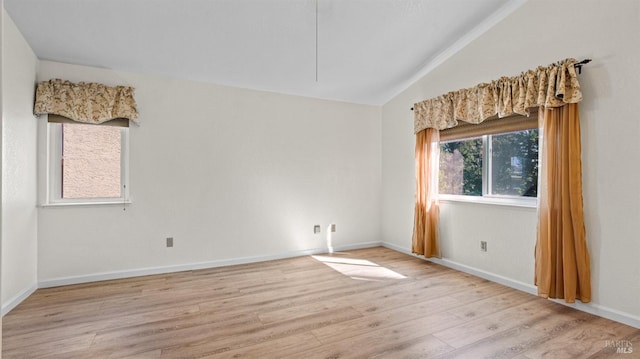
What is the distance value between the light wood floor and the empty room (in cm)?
2

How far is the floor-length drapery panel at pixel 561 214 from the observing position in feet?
9.91

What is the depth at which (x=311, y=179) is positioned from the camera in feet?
16.5

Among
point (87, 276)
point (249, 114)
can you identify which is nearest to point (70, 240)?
point (87, 276)

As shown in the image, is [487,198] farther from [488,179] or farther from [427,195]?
[427,195]

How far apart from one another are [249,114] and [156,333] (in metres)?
2.82

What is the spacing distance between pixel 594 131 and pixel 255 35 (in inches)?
129

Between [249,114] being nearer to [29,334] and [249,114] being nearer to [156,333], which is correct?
[156,333]

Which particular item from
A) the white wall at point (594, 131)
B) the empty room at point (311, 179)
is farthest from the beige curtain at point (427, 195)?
the white wall at point (594, 131)

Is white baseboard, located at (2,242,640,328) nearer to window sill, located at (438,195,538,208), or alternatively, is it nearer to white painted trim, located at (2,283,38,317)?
white painted trim, located at (2,283,38,317)

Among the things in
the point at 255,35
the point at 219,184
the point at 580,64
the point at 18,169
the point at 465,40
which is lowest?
the point at 219,184

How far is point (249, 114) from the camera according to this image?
4570mm

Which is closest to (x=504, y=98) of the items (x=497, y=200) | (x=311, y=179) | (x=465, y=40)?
(x=465, y=40)

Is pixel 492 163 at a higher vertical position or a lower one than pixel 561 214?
higher

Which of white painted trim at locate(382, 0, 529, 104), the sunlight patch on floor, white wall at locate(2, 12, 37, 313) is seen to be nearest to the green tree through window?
white painted trim at locate(382, 0, 529, 104)
